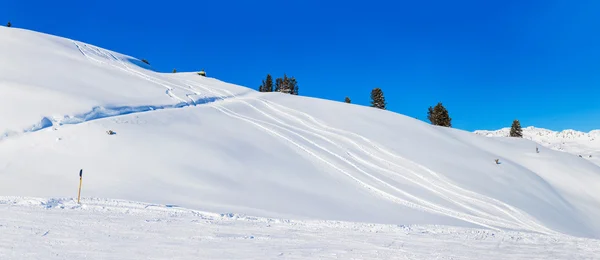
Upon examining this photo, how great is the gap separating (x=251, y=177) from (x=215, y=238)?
801 centimetres

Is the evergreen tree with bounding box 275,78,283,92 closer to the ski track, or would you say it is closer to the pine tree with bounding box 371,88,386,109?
the pine tree with bounding box 371,88,386,109

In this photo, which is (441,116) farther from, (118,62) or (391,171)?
(118,62)

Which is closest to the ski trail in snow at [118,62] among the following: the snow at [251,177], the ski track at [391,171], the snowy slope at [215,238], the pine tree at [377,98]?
the ski track at [391,171]

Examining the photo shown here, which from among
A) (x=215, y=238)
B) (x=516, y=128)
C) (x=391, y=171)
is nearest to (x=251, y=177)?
(x=391, y=171)

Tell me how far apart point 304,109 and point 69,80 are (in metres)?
16.1

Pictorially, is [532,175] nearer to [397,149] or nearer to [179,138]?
[397,149]

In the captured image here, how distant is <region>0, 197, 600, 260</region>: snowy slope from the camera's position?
22.3 ft

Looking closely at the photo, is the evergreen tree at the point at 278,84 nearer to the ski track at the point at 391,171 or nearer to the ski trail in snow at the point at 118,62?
the ski trail in snow at the point at 118,62

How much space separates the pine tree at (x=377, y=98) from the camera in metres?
53.2

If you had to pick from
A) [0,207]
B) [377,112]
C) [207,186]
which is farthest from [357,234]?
[377,112]

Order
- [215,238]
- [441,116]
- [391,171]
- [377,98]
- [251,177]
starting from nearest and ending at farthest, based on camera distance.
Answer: [215,238] < [251,177] < [391,171] < [441,116] < [377,98]

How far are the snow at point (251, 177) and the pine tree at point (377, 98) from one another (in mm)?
22331

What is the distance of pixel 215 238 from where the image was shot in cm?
812

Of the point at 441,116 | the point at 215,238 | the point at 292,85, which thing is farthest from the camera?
the point at 292,85
